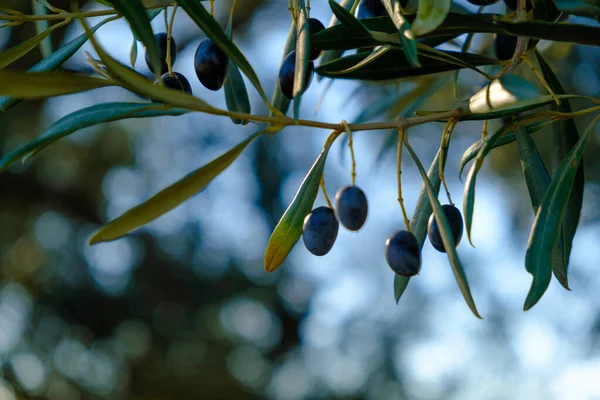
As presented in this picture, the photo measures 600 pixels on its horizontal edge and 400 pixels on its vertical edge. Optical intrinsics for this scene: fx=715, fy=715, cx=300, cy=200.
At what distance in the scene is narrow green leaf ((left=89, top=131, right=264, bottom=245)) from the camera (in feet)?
2.04

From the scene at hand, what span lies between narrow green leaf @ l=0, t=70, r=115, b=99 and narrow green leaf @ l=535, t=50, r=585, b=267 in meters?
0.53

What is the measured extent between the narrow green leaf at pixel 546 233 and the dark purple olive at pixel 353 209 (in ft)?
0.54

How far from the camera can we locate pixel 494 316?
567 centimetres

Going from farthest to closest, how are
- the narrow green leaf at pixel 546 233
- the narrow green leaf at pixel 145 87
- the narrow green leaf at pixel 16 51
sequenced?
1. the narrow green leaf at pixel 16 51
2. the narrow green leaf at pixel 546 233
3. the narrow green leaf at pixel 145 87

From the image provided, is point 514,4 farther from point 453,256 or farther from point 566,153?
point 453,256

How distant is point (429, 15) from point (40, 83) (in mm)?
316

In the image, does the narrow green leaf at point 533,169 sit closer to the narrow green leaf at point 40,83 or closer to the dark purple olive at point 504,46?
the dark purple olive at point 504,46

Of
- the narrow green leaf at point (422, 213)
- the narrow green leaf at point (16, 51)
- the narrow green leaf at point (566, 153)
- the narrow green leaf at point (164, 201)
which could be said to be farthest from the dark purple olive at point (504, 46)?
the narrow green leaf at point (16, 51)

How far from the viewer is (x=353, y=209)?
0.72 m

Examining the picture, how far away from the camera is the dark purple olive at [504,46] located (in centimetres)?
88

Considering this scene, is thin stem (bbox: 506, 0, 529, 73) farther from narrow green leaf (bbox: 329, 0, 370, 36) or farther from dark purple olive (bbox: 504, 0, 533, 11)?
narrow green leaf (bbox: 329, 0, 370, 36)

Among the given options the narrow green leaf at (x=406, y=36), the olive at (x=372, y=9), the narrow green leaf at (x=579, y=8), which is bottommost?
the narrow green leaf at (x=406, y=36)

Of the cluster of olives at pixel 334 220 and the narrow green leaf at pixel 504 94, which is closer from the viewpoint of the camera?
the narrow green leaf at pixel 504 94

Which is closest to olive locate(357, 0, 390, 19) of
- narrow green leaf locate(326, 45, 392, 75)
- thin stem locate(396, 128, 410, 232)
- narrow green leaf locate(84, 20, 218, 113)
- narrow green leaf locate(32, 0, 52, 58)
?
narrow green leaf locate(326, 45, 392, 75)
